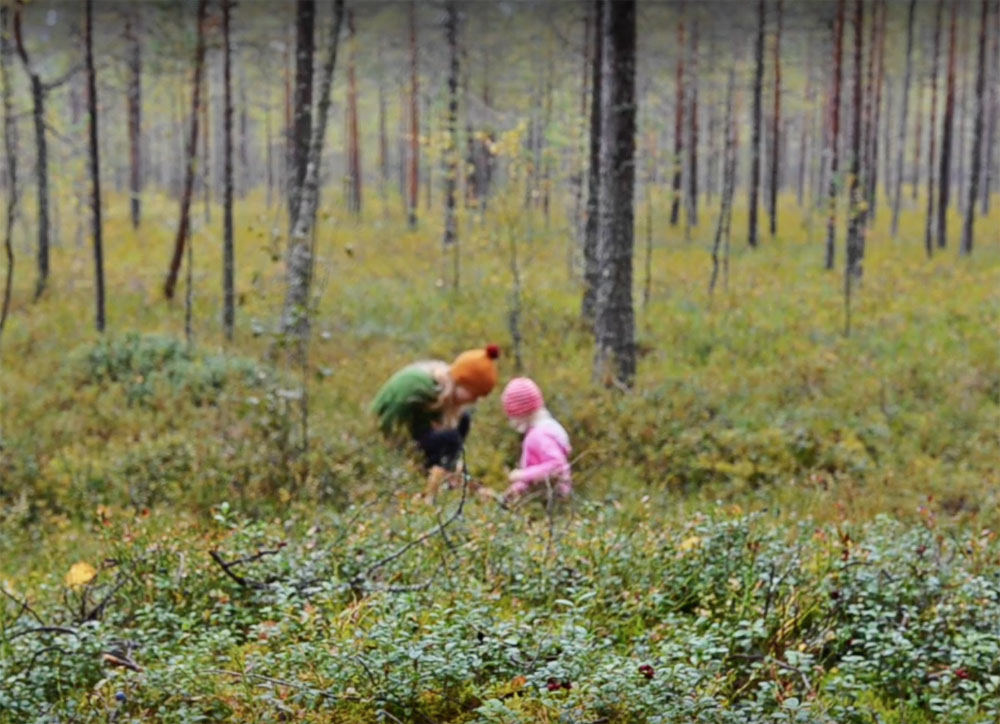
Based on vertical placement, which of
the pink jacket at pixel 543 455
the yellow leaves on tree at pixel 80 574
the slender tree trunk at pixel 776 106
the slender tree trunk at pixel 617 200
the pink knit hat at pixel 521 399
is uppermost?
the slender tree trunk at pixel 776 106

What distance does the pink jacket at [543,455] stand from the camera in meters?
6.29

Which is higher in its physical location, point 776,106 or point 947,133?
point 776,106

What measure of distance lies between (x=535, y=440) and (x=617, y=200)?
14.9 feet

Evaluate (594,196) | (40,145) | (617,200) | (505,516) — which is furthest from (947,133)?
(505,516)

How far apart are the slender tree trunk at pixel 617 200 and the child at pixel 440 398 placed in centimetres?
314

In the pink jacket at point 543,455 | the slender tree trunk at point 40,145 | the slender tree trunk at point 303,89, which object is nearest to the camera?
the pink jacket at point 543,455

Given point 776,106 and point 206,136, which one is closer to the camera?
point 776,106

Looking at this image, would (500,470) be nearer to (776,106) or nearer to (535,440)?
(535,440)

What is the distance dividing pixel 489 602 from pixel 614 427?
574 cm

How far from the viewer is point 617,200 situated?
10.2 m

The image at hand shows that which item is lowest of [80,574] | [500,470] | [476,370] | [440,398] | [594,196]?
[500,470]

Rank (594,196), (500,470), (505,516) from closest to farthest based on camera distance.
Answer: (505,516) < (500,470) < (594,196)

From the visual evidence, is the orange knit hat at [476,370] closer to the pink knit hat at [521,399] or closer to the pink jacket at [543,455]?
the pink knit hat at [521,399]

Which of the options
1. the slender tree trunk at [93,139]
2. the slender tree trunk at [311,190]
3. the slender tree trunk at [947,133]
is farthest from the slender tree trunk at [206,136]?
the slender tree trunk at [947,133]
